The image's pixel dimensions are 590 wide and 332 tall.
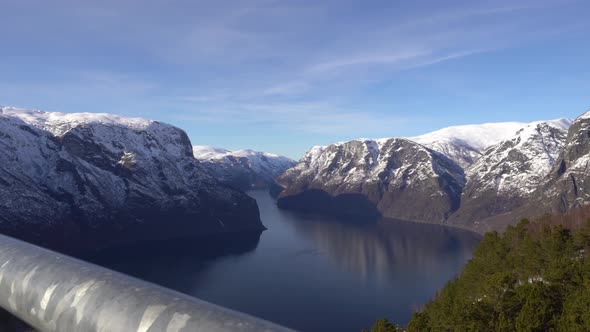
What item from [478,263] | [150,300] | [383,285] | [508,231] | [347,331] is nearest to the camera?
[150,300]

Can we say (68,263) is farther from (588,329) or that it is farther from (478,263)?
(478,263)

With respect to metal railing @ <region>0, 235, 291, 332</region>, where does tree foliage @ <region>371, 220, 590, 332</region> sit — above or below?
below

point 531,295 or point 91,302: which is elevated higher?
point 91,302

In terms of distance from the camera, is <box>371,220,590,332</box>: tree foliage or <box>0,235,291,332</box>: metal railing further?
<box>371,220,590,332</box>: tree foliage

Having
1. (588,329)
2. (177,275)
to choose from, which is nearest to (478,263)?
(588,329)

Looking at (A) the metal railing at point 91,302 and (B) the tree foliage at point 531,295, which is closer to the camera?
(A) the metal railing at point 91,302

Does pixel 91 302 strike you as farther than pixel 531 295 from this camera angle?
No

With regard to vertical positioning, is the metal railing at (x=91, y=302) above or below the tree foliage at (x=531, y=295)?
above

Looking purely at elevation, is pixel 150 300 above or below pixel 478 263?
above
